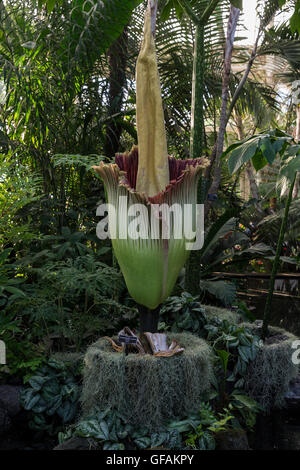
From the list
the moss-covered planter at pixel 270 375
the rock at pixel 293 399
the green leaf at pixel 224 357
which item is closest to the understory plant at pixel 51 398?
the green leaf at pixel 224 357

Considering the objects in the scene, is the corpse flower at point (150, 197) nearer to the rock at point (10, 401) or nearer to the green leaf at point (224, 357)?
the green leaf at point (224, 357)

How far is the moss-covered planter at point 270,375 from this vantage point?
216cm

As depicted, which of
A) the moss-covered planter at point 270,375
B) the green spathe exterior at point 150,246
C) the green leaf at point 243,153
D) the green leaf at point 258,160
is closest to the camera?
the green spathe exterior at point 150,246

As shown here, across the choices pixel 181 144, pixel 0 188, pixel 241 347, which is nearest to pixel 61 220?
pixel 0 188

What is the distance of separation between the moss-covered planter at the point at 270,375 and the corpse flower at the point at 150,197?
2.20 ft

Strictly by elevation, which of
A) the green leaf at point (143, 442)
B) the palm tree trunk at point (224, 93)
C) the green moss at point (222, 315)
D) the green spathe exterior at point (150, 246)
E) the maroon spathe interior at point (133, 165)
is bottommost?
the green leaf at point (143, 442)

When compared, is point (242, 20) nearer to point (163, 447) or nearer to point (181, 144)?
point (181, 144)

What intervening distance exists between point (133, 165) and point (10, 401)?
105 cm

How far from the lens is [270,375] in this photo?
7.10ft

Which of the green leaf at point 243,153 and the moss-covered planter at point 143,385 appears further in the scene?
the green leaf at point 243,153

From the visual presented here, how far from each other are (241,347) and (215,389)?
0.22 m

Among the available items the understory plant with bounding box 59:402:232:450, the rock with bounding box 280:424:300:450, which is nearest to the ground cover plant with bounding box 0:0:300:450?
the understory plant with bounding box 59:402:232:450

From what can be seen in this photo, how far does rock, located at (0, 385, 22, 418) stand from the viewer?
1.87 meters

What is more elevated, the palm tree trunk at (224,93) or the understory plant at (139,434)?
the palm tree trunk at (224,93)
